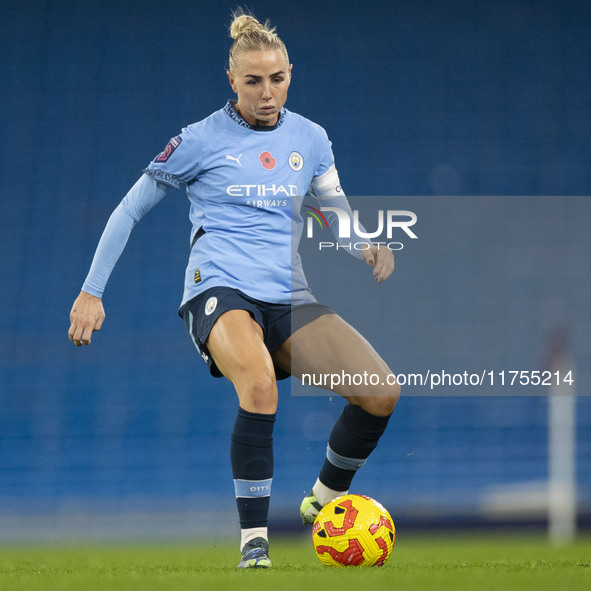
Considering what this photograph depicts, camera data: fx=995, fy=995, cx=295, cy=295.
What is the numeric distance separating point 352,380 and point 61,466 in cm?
451

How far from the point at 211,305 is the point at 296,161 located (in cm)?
64

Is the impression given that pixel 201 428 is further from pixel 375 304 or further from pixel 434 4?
pixel 434 4

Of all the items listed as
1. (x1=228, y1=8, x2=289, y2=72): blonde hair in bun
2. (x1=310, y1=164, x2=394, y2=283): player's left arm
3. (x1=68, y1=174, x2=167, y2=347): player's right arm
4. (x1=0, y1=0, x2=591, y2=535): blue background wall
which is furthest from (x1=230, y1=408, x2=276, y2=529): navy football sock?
(x1=0, y1=0, x2=591, y2=535): blue background wall

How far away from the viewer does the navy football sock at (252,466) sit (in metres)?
2.98

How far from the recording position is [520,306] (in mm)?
7570

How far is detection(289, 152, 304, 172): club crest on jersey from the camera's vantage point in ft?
11.4

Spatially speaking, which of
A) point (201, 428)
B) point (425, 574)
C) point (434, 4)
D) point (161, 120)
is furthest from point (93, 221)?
point (425, 574)

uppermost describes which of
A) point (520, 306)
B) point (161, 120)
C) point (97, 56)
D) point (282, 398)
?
point (97, 56)

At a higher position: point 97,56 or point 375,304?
point 97,56

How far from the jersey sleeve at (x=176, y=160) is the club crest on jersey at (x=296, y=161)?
335 mm

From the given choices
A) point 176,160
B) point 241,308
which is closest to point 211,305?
point 241,308

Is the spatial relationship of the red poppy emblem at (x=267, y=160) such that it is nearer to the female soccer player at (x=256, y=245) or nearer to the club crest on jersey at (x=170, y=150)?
the female soccer player at (x=256, y=245)

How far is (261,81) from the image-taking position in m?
3.32

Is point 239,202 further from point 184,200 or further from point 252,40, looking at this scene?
point 184,200
